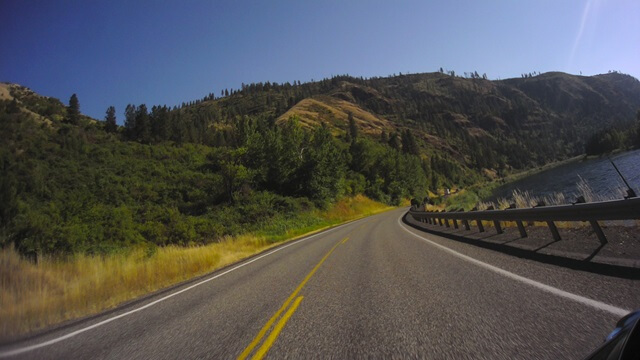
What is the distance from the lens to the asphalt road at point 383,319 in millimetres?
3154

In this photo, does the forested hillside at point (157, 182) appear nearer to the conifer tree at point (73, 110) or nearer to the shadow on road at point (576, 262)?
the conifer tree at point (73, 110)

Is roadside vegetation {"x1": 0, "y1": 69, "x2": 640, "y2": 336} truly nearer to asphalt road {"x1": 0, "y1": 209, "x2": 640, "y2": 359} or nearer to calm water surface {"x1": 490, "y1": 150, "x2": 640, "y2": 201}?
asphalt road {"x1": 0, "y1": 209, "x2": 640, "y2": 359}

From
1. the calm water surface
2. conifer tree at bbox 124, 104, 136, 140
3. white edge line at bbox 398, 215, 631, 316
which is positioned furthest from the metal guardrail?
conifer tree at bbox 124, 104, 136, 140

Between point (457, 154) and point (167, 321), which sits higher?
point (457, 154)

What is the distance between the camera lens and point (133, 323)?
5.62 m

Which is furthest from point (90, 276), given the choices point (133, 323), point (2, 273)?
point (133, 323)

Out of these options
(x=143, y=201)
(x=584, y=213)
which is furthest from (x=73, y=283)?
(x=143, y=201)

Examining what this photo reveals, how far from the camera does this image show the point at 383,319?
13.8 ft

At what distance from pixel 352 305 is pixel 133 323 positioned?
4051mm

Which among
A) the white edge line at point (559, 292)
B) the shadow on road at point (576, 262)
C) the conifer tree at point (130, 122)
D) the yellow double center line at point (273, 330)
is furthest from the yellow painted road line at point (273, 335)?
the conifer tree at point (130, 122)

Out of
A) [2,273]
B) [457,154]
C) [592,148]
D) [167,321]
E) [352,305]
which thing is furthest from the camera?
[457,154]

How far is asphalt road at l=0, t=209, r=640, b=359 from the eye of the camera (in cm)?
315

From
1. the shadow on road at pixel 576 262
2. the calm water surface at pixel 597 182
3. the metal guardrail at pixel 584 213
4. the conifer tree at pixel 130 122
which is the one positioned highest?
the conifer tree at pixel 130 122

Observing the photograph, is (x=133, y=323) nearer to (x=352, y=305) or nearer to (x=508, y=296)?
(x=352, y=305)
